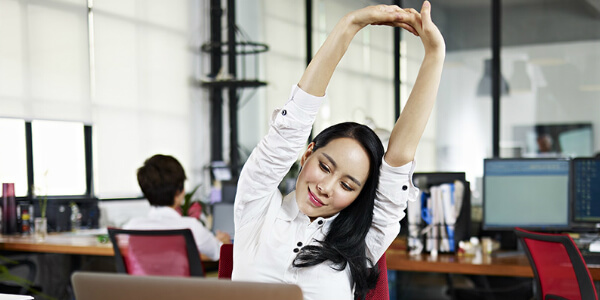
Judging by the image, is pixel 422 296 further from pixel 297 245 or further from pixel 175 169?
pixel 297 245

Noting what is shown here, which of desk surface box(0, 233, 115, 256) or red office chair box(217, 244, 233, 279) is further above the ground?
red office chair box(217, 244, 233, 279)

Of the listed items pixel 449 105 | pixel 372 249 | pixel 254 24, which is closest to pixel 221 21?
pixel 254 24

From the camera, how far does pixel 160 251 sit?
9.41 feet

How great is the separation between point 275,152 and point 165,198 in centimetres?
185

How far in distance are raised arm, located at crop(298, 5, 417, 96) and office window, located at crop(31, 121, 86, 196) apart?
3767 mm

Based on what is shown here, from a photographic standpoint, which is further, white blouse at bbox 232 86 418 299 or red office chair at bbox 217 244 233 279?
red office chair at bbox 217 244 233 279

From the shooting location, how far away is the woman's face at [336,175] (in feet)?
4.46

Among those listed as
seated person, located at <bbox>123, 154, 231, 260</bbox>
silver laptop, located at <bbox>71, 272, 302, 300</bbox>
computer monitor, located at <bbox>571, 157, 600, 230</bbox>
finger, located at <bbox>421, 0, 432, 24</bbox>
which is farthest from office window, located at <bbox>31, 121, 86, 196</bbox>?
finger, located at <bbox>421, 0, 432, 24</bbox>

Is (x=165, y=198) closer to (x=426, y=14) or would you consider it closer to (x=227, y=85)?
(x=426, y=14)

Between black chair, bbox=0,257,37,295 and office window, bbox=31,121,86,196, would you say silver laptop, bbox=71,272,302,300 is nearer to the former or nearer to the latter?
black chair, bbox=0,257,37,295

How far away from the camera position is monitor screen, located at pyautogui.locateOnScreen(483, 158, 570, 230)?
3305 mm

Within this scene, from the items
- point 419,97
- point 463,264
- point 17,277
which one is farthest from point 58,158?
point 419,97

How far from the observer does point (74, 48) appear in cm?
525

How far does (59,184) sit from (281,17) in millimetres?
3324
